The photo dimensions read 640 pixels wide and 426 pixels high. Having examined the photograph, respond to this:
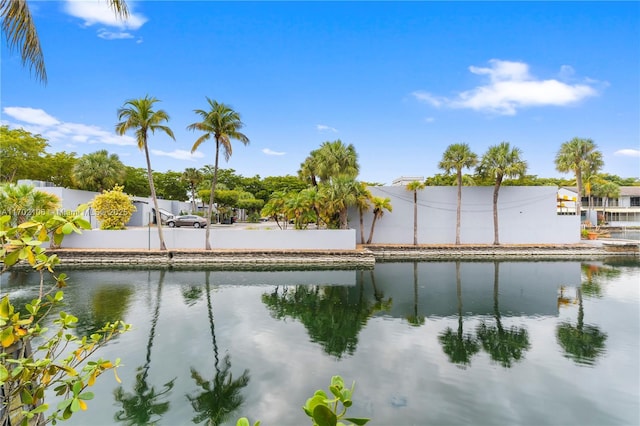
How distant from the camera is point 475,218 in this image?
2378 centimetres

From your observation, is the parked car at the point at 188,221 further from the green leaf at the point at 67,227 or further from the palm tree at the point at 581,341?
the green leaf at the point at 67,227

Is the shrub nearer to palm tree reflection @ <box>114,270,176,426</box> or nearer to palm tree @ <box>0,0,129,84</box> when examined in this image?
palm tree reflection @ <box>114,270,176,426</box>

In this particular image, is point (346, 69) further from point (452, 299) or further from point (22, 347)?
point (22, 347)

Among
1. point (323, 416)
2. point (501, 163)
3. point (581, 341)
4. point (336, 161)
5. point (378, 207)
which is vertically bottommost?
point (581, 341)

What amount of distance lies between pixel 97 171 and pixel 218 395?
2995 cm

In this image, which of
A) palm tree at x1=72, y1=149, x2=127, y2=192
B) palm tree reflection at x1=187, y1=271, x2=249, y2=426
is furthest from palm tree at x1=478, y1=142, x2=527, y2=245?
palm tree at x1=72, y1=149, x2=127, y2=192

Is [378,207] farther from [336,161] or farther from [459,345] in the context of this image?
[459,345]

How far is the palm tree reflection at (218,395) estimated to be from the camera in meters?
5.30

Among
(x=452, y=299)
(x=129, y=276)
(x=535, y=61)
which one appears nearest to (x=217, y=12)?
(x=129, y=276)

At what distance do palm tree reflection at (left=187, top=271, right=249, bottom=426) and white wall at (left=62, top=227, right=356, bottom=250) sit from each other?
13210 mm

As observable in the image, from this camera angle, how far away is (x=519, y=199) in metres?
23.8

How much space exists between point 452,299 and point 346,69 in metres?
20.8

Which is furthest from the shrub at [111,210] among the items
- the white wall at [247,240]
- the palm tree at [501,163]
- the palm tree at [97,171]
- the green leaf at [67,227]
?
the palm tree at [501,163]

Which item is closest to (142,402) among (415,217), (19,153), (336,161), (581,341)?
(581,341)
